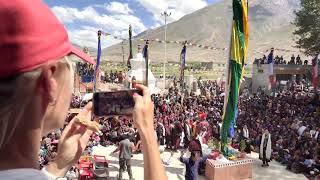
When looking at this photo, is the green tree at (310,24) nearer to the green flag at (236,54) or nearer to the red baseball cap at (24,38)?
the green flag at (236,54)

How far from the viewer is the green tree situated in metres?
34.6

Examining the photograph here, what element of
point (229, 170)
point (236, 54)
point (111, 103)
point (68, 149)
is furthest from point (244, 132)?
point (68, 149)

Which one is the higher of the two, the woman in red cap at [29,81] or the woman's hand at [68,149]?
the woman in red cap at [29,81]

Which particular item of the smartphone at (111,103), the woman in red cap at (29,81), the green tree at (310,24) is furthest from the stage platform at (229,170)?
the green tree at (310,24)

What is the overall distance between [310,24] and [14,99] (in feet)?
122

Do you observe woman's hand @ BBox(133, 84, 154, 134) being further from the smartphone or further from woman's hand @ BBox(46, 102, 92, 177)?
woman's hand @ BBox(46, 102, 92, 177)

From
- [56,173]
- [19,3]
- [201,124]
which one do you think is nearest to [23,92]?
[19,3]

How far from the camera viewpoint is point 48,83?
99 centimetres

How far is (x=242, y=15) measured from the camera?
1055cm

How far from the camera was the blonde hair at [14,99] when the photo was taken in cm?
91

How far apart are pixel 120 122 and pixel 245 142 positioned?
224 inches

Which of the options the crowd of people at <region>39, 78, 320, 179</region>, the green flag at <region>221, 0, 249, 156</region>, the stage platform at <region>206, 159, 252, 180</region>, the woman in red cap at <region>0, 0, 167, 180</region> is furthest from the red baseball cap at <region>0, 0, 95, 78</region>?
the stage platform at <region>206, 159, 252, 180</region>

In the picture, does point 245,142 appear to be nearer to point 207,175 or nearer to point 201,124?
point 201,124

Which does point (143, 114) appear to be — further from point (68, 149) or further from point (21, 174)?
point (21, 174)
